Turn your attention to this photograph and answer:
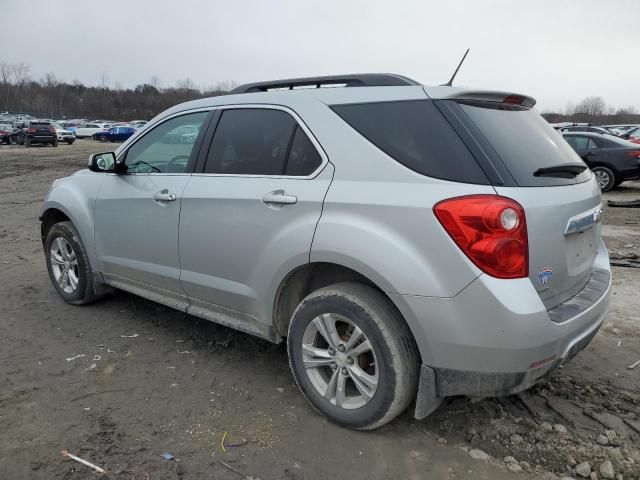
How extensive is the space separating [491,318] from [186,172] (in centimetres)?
224

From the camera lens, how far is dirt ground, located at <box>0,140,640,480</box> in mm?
2566

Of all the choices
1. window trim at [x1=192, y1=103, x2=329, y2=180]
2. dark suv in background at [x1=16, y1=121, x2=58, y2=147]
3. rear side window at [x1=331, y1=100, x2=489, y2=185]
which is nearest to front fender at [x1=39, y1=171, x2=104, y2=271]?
window trim at [x1=192, y1=103, x2=329, y2=180]

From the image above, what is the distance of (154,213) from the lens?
12.0 feet

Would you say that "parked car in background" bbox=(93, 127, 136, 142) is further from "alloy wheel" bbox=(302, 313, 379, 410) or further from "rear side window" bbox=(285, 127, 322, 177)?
"alloy wheel" bbox=(302, 313, 379, 410)

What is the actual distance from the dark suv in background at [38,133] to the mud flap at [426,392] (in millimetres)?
35584

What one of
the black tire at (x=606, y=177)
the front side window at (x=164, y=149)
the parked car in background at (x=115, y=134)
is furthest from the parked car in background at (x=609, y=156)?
the parked car in background at (x=115, y=134)

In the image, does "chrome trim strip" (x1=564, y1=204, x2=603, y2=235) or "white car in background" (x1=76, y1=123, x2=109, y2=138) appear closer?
"chrome trim strip" (x1=564, y1=204, x2=603, y2=235)

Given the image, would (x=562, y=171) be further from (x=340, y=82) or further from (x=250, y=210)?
(x=250, y=210)

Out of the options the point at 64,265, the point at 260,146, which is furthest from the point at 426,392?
the point at 64,265

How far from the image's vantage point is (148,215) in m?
3.72

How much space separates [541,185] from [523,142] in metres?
0.30

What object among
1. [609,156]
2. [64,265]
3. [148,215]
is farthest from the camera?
[609,156]

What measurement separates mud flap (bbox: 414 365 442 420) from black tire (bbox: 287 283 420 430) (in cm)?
7

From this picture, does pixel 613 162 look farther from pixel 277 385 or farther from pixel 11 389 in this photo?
pixel 11 389
